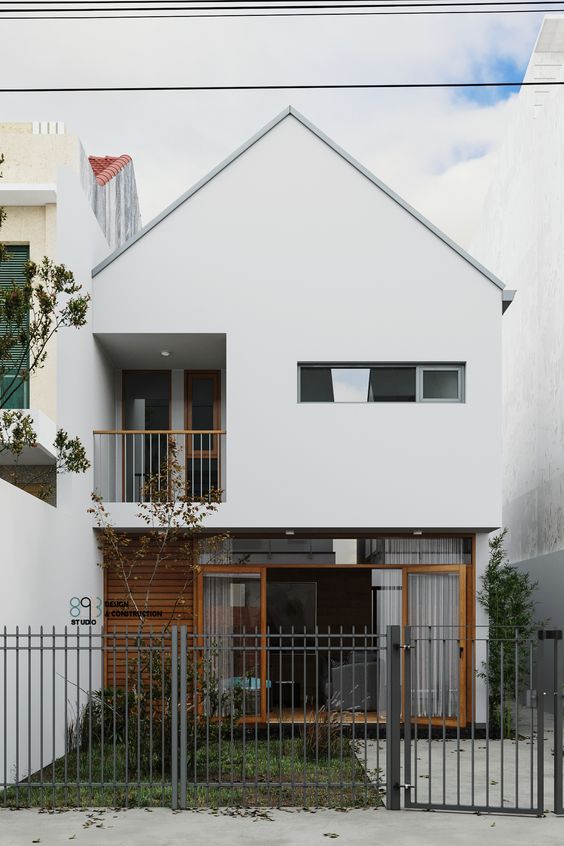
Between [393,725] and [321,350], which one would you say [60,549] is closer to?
[321,350]

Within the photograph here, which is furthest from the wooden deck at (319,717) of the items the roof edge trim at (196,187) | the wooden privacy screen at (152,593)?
the roof edge trim at (196,187)

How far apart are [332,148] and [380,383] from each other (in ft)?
11.5

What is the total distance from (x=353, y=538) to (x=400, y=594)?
1120 mm

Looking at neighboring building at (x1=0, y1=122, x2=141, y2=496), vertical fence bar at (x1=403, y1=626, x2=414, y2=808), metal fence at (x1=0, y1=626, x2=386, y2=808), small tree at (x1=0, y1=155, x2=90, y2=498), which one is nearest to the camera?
vertical fence bar at (x1=403, y1=626, x2=414, y2=808)

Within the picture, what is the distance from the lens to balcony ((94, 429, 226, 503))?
53.0ft

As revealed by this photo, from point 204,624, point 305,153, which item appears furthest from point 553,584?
point 305,153

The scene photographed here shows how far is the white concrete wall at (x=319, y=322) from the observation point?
615 inches

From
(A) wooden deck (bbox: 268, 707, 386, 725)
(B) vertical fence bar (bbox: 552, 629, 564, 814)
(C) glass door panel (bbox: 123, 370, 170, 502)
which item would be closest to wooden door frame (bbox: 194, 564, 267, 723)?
(A) wooden deck (bbox: 268, 707, 386, 725)

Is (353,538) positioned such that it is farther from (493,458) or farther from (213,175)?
(213,175)

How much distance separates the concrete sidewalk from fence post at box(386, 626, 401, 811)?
17 cm

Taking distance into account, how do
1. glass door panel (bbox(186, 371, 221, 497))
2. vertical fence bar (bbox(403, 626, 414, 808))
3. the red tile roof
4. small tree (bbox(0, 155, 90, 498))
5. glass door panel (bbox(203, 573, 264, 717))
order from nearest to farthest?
vertical fence bar (bbox(403, 626, 414, 808)), small tree (bbox(0, 155, 90, 498)), glass door panel (bbox(203, 573, 264, 717)), glass door panel (bbox(186, 371, 221, 497)), the red tile roof

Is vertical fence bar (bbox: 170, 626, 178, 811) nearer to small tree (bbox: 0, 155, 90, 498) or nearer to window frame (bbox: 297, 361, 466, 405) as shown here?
small tree (bbox: 0, 155, 90, 498)

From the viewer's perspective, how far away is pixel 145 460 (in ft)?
55.2

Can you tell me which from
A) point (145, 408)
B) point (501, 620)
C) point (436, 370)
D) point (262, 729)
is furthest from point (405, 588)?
point (145, 408)
